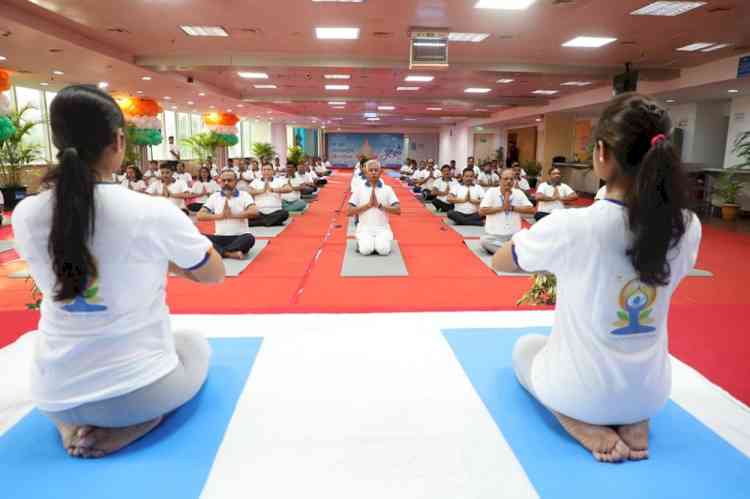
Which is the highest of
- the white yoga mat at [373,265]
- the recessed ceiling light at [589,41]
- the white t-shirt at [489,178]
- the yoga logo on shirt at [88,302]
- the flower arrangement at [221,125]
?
the recessed ceiling light at [589,41]

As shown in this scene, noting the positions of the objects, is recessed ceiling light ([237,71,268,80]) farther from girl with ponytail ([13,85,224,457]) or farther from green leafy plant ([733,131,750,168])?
girl with ponytail ([13,85,224,457])

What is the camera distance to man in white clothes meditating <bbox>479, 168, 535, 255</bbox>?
682cm

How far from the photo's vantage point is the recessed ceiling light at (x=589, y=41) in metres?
8.83

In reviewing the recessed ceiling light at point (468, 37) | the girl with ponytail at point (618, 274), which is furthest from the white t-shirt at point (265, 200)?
the girl with ponytail at point (618, 274)

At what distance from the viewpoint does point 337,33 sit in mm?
8750

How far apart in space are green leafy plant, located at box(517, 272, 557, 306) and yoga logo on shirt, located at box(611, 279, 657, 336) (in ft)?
7.40

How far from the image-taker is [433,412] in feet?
8.21

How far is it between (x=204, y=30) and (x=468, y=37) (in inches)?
176

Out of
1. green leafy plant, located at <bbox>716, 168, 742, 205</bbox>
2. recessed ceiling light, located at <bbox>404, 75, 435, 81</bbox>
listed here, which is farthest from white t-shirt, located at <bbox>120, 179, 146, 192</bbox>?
green leafy plant, located at <bbox>716, 168, 742, 205</bbox>

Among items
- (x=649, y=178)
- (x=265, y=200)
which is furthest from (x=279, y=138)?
(x=649, y=178)

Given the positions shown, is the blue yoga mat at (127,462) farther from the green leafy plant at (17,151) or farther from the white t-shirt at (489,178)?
the green leafy plant at (17,151)

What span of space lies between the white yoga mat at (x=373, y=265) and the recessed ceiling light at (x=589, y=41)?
5132 mm

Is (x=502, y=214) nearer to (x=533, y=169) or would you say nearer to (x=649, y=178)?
(x=649, y=178)

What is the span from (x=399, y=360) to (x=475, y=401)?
632 mm
